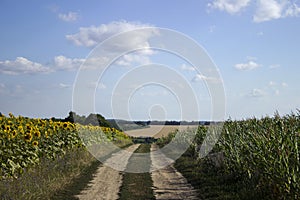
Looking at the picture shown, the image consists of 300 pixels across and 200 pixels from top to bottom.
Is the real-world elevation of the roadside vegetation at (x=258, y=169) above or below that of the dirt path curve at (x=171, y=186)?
above

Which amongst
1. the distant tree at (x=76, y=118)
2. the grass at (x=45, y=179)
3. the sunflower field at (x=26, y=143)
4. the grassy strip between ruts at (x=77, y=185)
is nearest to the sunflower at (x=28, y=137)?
the sunflower field at (x=26, y=143)

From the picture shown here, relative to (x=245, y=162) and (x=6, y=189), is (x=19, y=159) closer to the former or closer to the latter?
(x=6, y=189)

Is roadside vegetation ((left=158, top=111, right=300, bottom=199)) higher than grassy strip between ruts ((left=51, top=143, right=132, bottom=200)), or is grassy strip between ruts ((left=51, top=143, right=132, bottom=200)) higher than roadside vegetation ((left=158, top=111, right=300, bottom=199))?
roadside vegetation ((left=158, top=111, right=300, bottom=199))

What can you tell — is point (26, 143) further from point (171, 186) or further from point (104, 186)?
point (171, 186)

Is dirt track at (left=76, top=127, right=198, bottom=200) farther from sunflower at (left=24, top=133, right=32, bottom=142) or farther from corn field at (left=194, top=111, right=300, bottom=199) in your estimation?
sunflower at (left=24, top=133, right=32, bottom=142)

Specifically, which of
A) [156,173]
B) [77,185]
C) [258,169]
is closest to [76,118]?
[156,173]

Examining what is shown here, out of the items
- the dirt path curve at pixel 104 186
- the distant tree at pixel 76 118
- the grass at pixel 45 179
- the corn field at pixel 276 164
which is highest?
the distant tree at pixel 76 118

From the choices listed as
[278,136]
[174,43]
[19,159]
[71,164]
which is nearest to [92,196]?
[19,159]

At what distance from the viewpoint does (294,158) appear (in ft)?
28.8

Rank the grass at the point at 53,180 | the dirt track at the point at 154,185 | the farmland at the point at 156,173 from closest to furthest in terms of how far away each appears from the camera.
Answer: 1. the farmland at the point at 156,173
2. the grass at the point at 53,180
3. the dirt track at the point at 154,185

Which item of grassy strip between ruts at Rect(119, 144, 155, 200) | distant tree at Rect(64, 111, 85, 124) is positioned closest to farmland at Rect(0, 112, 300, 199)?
grassy strip between ruts at Rect(119, 144, 155, 200)

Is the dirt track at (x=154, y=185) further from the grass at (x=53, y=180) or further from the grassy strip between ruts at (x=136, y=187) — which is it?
the grass at (x=53, y=180)

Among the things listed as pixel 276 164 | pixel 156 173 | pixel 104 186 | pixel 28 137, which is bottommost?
pixel 104 186

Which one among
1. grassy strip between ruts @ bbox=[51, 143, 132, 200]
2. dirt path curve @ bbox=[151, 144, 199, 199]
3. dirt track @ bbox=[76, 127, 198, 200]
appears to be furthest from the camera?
dirt path curve @ bbox=[151, 144, 199, 199]
